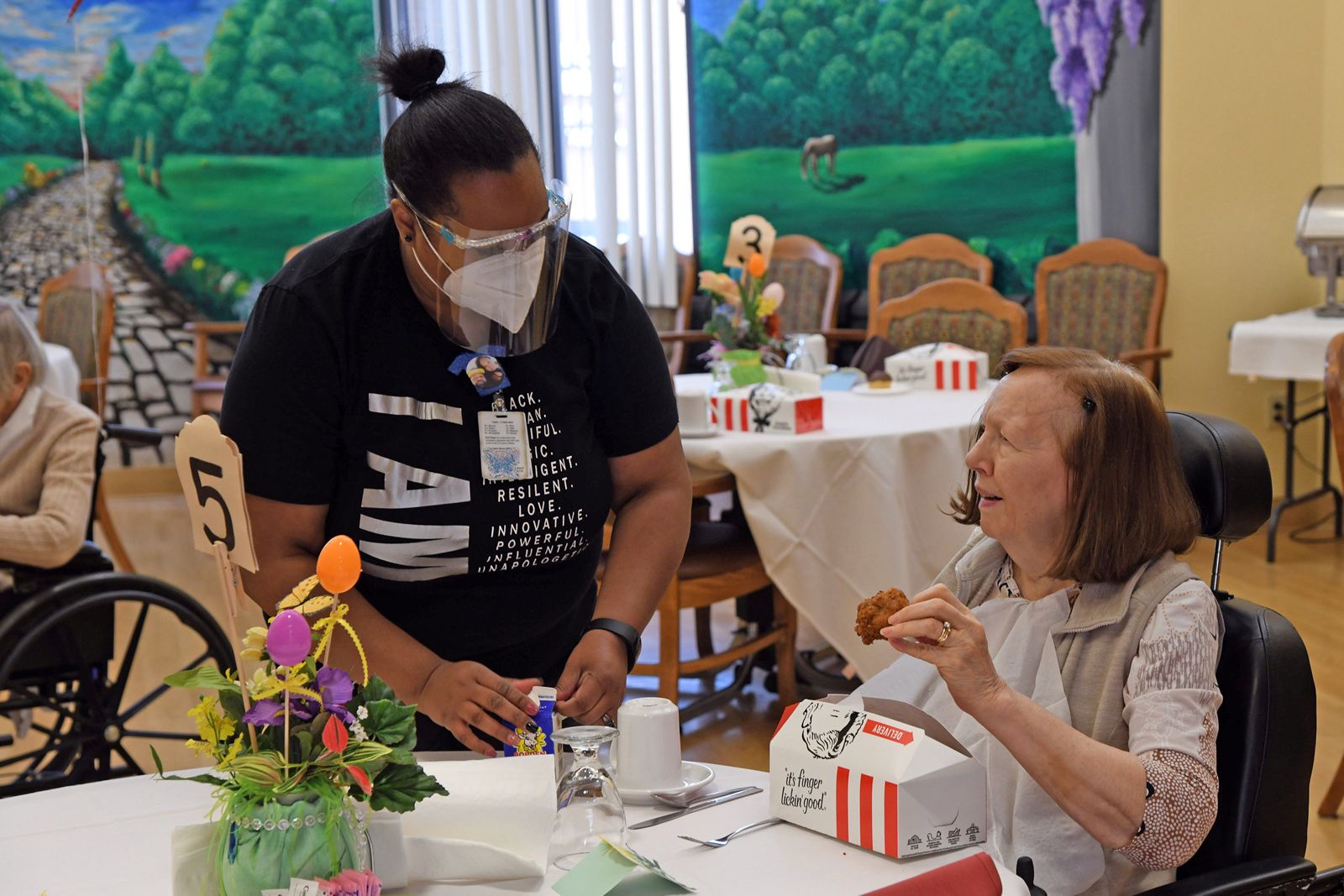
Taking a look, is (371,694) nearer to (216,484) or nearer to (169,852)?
(216,484)

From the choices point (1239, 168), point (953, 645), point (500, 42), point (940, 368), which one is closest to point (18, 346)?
point (953, 645)

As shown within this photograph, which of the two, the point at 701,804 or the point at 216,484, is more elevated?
the point at 216,484

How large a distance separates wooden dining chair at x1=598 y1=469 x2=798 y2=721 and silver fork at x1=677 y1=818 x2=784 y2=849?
1.87 metres

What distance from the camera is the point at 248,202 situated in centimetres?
710

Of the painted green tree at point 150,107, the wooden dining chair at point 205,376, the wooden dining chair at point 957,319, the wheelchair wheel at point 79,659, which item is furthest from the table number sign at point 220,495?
the painted green tree at point 150,107

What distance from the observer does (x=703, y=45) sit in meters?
6.83

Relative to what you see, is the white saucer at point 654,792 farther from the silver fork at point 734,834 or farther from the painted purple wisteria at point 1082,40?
the painted purple wisteria at point 1082,40

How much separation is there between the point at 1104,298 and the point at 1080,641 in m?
4.40

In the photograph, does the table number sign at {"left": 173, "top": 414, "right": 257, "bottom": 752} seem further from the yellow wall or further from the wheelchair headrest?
the yellow wall

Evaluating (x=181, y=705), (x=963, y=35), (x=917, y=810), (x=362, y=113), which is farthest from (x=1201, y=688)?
(x=362, y=113)

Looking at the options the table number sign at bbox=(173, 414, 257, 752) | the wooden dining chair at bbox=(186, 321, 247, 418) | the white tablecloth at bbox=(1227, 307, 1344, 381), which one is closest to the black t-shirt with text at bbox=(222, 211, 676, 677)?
the table number sign at bbox=(173, 414, 257, 752)

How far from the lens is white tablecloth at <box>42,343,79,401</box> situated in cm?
276

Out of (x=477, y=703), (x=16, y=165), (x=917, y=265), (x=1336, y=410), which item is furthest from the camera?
(x=16, y=165)

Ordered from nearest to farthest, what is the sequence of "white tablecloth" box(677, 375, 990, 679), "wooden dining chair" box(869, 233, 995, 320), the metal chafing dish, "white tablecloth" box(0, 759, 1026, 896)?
"white tablecloth" box(0, 759, 1026, 896) → "white tablecloth" box(677, 375, 990, 679) → the metal chafing dish → "wooden dining chair" box(869, 233, 995, 320)
